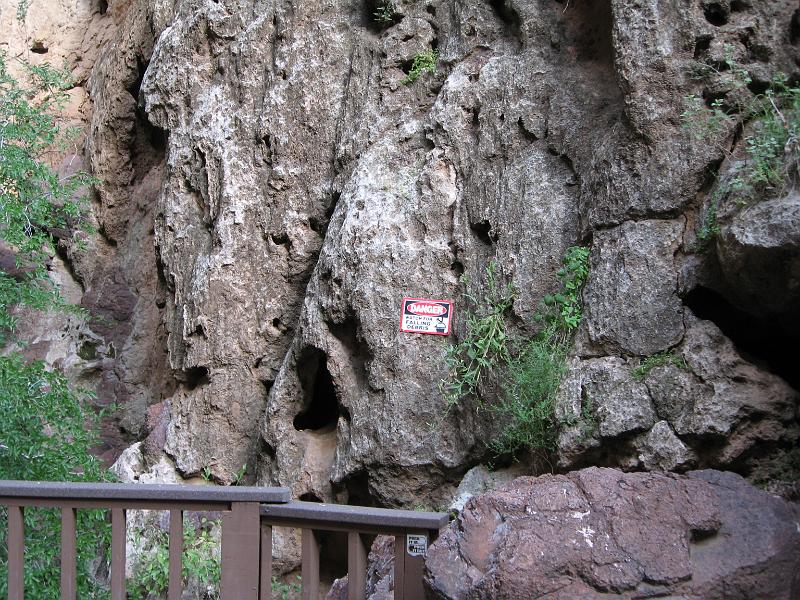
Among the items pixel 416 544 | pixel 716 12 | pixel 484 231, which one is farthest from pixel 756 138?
pixel 416 544

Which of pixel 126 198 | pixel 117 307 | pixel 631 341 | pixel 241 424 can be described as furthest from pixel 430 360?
pixel 126 198

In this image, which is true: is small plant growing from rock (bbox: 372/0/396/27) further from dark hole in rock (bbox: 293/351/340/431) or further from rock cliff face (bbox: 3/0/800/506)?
dark hole in rock (bbox: 293/351/340/431)

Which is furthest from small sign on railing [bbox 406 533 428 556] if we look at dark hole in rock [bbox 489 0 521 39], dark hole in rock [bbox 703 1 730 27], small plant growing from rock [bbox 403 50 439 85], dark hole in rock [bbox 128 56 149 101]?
dark hole in rock [bbox 128 56 149 101]

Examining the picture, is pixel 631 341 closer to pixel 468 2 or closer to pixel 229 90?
pixel 468 2

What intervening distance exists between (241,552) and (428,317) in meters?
2.12

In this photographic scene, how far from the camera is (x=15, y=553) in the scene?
3.75 metres

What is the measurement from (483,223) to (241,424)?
2.53 m

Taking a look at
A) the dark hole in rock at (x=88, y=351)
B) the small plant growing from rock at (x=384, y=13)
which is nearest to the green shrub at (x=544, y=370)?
the small plant growing from rock at (x=384, y=13)

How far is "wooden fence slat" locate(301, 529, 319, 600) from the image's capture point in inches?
141

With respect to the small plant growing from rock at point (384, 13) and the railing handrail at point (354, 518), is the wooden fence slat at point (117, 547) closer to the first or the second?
the railing handrail at point (354, 518)

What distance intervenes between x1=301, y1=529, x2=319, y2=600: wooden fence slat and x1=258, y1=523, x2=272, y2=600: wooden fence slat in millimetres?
176

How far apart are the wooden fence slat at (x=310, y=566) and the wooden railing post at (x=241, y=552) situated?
22 centimetres

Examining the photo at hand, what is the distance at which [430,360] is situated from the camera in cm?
520

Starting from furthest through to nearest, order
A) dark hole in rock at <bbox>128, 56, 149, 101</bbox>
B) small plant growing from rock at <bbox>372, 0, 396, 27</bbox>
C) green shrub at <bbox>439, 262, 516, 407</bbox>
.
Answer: dark hole in rock at <bbox>128, 56, 149, 101</bbox> < small plant growing from rock at <bbox>372, 0, 396, 27</bbox> < green shrub at <bbox>439, 262, 516, 407</bbox>
